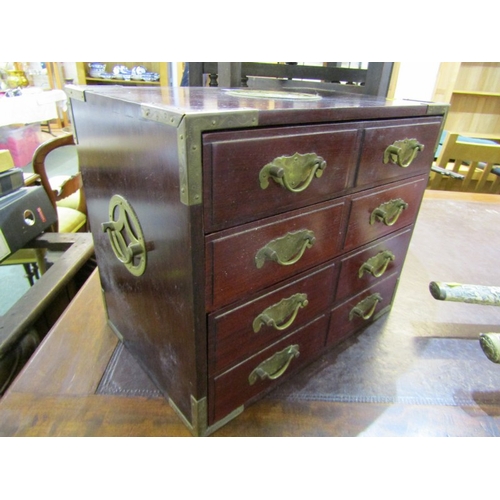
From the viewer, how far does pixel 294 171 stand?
0.53m

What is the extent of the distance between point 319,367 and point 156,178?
22.6 inches

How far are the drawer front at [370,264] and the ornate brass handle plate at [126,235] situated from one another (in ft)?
1.38

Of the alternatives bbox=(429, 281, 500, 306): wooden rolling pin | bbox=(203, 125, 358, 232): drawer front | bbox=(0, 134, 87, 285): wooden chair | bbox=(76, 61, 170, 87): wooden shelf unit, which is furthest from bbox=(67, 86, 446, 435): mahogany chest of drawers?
bbox=(76, 61, 170, 87): wooden shelf unit

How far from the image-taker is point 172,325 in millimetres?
598

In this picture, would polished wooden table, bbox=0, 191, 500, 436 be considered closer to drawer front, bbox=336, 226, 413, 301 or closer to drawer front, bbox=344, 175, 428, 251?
drawer front, bbox=336, 226, 413, 301

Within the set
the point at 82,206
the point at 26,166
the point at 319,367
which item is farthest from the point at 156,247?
the point at 26,166

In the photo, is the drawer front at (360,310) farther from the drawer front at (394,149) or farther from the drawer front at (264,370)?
the drawer front at (394,149)

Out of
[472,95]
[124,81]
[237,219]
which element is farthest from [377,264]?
[124,81]

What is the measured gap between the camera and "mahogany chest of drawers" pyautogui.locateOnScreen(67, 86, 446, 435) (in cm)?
47

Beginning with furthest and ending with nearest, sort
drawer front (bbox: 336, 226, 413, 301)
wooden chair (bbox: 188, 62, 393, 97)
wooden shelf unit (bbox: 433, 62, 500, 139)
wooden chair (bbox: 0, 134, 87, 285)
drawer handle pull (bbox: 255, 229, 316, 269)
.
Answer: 1. wooden shelf unit (bbox: 433, 62, 500, 139)
2. wooden chair (bbox: 0, 134, 87, 285)
3. wooden chair (bbox: 188, 62, 393, 97)
4. drawer front (bbox: 336, 226, 413, 301)
5. drawer handle pull (bbox: 255, 229, 316, 269)

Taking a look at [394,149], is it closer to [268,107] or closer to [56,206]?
[268,107]

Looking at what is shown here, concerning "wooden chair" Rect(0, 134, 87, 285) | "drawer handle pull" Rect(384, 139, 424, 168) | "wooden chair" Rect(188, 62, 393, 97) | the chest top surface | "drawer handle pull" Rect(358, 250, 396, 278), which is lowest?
"wooden chair" Rect(0, 134, 87, 285)

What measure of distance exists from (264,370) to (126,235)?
379mm

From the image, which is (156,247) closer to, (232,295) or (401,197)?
(232,295)
